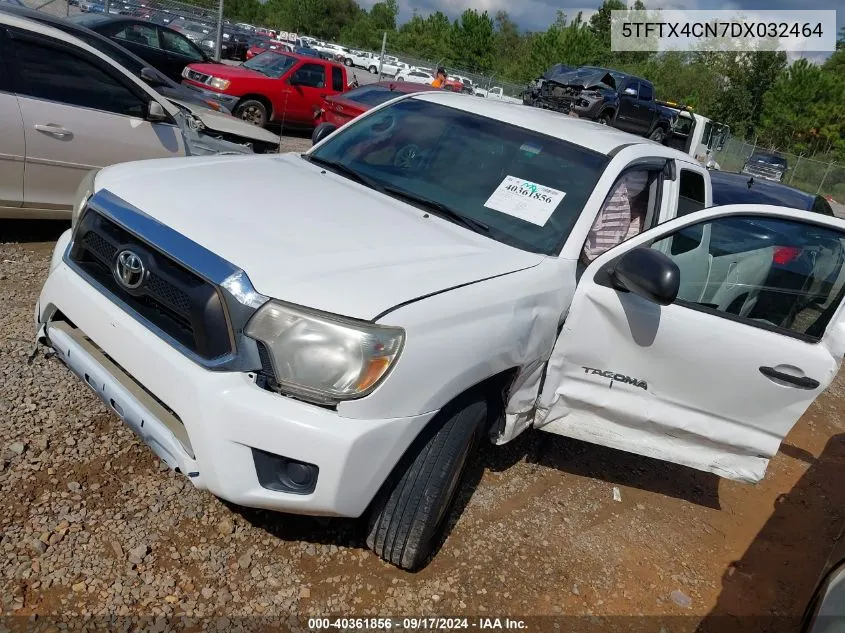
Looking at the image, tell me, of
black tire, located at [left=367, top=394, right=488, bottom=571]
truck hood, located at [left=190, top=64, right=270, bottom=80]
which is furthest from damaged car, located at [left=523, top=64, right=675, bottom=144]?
black tire, located at [left=367, top=394, right=488, bottom=571]

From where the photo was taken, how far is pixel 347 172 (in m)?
3.42

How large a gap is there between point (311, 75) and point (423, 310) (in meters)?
12.2

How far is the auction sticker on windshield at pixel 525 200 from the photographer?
304 cm

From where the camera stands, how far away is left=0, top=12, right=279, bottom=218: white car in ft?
15.0

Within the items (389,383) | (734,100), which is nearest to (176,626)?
(389,383)

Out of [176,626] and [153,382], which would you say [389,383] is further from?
[176,626]

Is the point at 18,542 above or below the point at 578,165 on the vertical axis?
below

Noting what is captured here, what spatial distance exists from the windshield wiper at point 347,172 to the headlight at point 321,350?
1315 millimetres

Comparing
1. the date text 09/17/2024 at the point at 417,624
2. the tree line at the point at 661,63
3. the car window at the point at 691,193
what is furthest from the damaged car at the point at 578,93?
the tree line at the point at 661,63

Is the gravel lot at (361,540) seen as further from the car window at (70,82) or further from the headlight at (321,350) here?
the car window at (70,82)

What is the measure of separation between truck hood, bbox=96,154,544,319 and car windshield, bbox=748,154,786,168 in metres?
32.0

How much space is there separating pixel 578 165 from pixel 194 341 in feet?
6.69

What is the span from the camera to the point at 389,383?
2.10 m

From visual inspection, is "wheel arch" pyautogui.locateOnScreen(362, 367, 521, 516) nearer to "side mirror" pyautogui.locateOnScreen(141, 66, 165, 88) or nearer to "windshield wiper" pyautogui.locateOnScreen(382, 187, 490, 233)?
"windshield wiper" pyautogui.locateOnScreen(382, 187, 490, 233)
